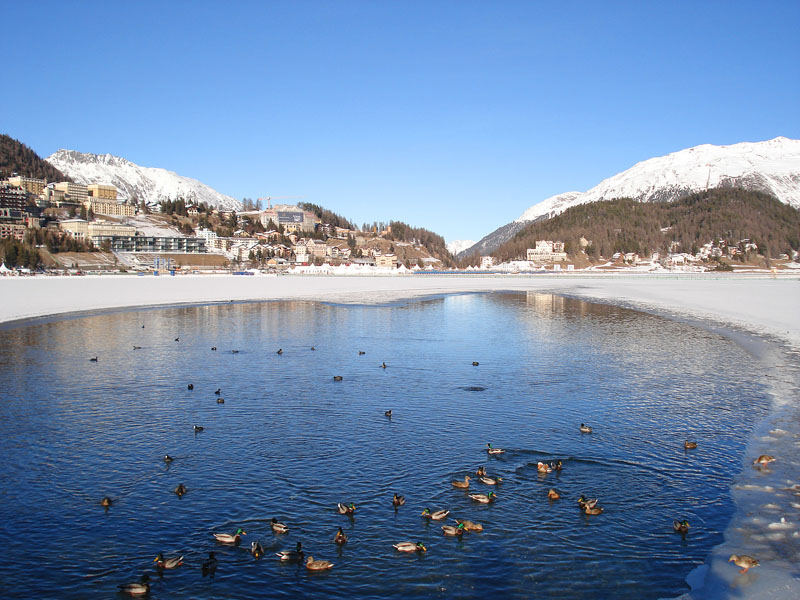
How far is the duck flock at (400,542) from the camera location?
937cm

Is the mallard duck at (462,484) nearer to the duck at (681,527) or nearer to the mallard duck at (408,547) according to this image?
the mallard duck at (408,547)

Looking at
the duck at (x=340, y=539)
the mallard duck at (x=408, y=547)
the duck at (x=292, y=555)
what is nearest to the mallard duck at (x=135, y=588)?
the duck at (x=292, y=555)

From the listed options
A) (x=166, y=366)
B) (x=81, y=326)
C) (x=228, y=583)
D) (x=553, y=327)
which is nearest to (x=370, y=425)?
(x=228, y=583)

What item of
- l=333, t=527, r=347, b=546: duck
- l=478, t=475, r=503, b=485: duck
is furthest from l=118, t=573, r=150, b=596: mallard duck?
l=478, t=475, r=503, b=485: duck

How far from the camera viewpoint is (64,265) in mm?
157875

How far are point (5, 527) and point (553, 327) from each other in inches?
1377

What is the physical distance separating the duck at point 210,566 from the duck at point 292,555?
38.0 inches

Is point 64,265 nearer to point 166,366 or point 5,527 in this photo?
point 166,366

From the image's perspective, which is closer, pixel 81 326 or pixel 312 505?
pixel 312 505

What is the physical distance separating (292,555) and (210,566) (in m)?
1.26

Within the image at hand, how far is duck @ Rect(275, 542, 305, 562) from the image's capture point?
9.73 m

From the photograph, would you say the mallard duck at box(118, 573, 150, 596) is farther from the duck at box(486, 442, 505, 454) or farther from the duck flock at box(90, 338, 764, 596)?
the duck at box(486, 442, 505, 454)

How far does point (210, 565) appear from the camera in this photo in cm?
938

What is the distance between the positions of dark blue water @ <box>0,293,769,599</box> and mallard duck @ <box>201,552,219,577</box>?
113mm
